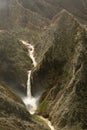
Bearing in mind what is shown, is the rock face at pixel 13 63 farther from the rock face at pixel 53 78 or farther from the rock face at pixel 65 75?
the rock face at pixel 65 75

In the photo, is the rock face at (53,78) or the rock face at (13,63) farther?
the rock face at (13,63)

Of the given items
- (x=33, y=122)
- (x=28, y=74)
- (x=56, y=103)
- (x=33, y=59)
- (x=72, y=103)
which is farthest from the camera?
(x=33, y=59)

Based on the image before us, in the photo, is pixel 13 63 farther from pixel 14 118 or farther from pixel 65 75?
pixel 14 118

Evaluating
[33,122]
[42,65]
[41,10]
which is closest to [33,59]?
[42,65]

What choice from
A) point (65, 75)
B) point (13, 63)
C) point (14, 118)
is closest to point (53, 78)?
point (65, 75)

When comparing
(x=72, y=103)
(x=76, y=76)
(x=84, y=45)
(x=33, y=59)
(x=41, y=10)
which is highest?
(x=41, y=10)

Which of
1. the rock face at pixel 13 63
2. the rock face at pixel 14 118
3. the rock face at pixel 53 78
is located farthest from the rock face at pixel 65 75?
Result: the rock face at pixel 14 118

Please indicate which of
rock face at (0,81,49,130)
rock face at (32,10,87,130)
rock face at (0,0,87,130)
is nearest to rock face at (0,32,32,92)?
rock face at (0,0,87,130)

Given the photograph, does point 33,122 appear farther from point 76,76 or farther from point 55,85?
point 55,85

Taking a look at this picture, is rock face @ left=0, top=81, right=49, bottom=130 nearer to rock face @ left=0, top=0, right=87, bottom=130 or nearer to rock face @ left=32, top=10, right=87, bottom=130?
rock face @ left=0, top=0, right=87, bottom=130
